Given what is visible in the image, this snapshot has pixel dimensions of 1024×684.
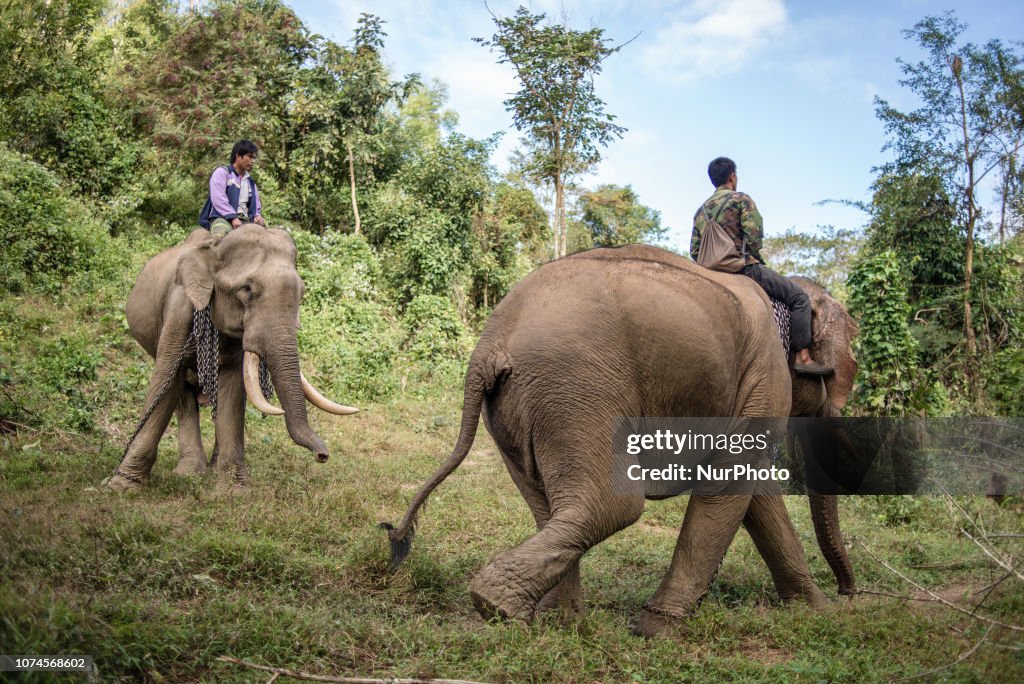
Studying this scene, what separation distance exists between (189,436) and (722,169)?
4.74m

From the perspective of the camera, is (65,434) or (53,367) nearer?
(65,434)

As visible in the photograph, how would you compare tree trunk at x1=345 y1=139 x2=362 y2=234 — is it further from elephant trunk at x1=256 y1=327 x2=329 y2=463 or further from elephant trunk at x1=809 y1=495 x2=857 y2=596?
elephant trunk at x1=809 y1=495 x2=857 y2=596

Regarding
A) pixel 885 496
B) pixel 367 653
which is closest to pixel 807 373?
pixel 367 653

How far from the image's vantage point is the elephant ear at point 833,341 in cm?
572

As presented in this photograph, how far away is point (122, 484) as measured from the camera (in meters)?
6.52

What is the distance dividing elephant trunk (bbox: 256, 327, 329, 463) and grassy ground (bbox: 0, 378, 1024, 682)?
0.60 metres

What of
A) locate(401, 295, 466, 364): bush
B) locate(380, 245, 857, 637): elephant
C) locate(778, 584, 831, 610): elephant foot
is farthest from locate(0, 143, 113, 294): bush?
locate(778, 584, 831, 610): elephant foot

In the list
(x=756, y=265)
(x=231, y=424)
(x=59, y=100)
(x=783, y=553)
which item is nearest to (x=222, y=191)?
(x=231, y=424)

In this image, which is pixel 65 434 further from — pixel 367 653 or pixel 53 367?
pixel 367 653

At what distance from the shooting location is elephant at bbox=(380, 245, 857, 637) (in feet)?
13.9

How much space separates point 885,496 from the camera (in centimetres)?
909

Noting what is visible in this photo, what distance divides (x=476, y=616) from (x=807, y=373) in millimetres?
2661

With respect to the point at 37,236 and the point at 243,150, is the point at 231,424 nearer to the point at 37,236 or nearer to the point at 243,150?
the point at 243,150

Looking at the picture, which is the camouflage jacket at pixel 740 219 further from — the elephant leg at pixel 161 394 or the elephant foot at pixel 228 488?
the elephant leg at pixel 161 394
